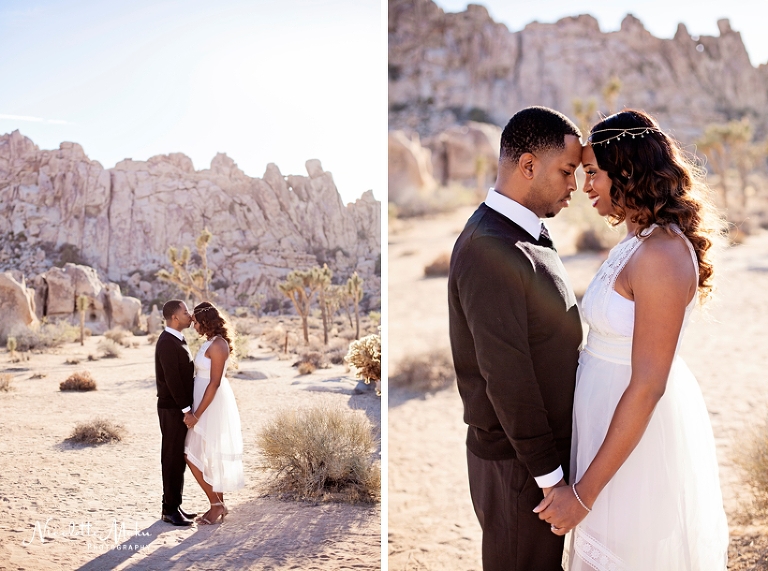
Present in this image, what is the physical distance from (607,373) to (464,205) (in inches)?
924

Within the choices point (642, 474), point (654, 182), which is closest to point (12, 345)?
point (642, 474)

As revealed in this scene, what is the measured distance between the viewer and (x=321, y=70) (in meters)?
4.18

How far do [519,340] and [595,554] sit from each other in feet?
2.88

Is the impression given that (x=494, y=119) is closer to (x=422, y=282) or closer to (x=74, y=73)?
(x=422, y=282)

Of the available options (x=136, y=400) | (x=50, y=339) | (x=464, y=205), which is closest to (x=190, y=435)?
(x=136, y=400)

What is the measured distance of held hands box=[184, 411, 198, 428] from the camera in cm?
381

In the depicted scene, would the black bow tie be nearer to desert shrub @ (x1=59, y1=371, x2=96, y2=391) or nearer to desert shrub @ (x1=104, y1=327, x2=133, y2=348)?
desert shrub @ (x1=104, y1=327, x2=133, y2=348)


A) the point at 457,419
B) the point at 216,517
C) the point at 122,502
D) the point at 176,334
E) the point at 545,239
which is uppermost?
the point at 545,239

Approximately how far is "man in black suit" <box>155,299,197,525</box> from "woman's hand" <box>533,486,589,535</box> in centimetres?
249

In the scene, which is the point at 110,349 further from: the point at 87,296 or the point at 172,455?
the point at 172,455

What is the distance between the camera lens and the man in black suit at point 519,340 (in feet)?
6.39

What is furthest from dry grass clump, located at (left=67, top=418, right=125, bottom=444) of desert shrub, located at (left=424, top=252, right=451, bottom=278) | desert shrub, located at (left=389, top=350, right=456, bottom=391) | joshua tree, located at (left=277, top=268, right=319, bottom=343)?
desert shrub, located at (left=424, top=252, right=451, bottom=278)

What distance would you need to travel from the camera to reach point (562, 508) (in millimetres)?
2008

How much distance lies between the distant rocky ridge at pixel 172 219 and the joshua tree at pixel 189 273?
0.05 metres
